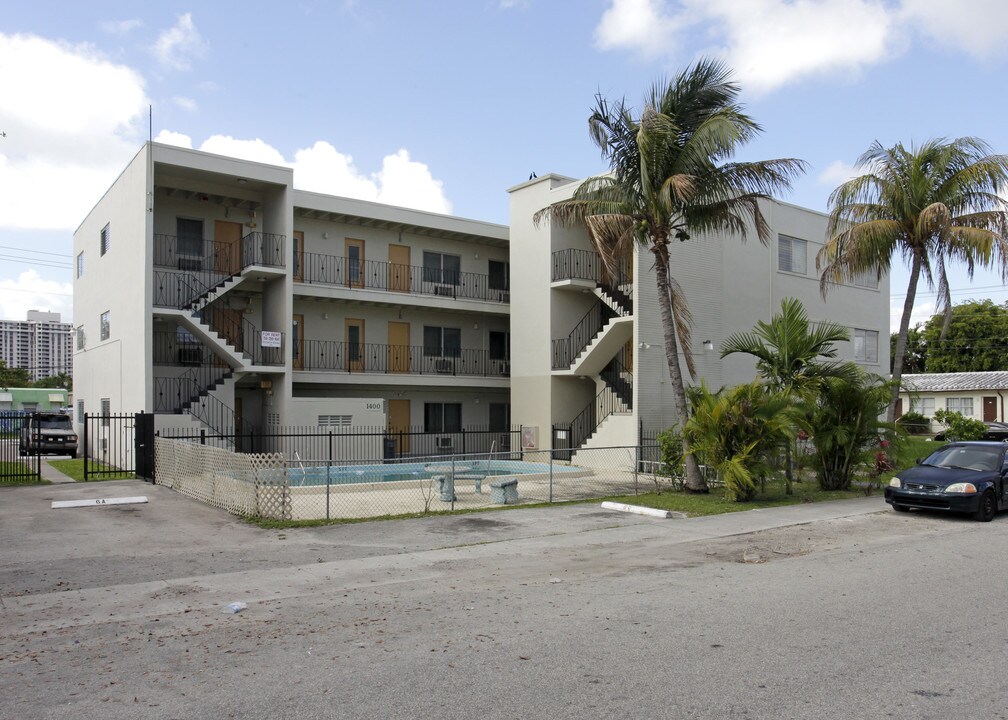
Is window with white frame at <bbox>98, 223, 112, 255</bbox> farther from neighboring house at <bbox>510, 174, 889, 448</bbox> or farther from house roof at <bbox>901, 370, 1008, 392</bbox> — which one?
house roof at <bbox>901, 370, 1008, 392</bbox>

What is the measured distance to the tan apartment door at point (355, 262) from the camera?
28.9 m

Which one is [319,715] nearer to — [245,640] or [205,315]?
[245,640]

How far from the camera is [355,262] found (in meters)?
29.1

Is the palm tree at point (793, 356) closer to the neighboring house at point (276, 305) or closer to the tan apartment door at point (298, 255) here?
the neighboring house at point (276, 305)

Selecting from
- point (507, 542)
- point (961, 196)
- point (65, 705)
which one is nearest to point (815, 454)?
point (961, 196)

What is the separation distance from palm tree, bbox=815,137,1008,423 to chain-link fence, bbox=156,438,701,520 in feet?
26.2

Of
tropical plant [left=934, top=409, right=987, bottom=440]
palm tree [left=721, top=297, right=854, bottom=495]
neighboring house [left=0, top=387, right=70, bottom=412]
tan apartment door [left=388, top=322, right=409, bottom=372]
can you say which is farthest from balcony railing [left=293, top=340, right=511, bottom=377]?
neighboring house [left=0, top=387, right=70, bottom=412]

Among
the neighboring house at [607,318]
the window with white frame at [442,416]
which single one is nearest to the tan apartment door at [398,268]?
the neighboring house at [607,318]

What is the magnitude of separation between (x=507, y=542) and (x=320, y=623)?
5.20 metres

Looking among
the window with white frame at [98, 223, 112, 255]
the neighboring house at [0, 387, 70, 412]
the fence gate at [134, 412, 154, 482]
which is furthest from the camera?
the neighboring house at [0, 387, 70, 412]

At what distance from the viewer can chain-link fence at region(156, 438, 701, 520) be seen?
14453 mm

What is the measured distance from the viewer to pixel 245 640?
7168 millimetres

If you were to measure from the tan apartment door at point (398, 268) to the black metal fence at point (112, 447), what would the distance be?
33.4 ft

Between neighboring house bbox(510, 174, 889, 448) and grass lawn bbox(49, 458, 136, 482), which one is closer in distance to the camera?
grass lawn bbox(49, 458, 136, 482)
